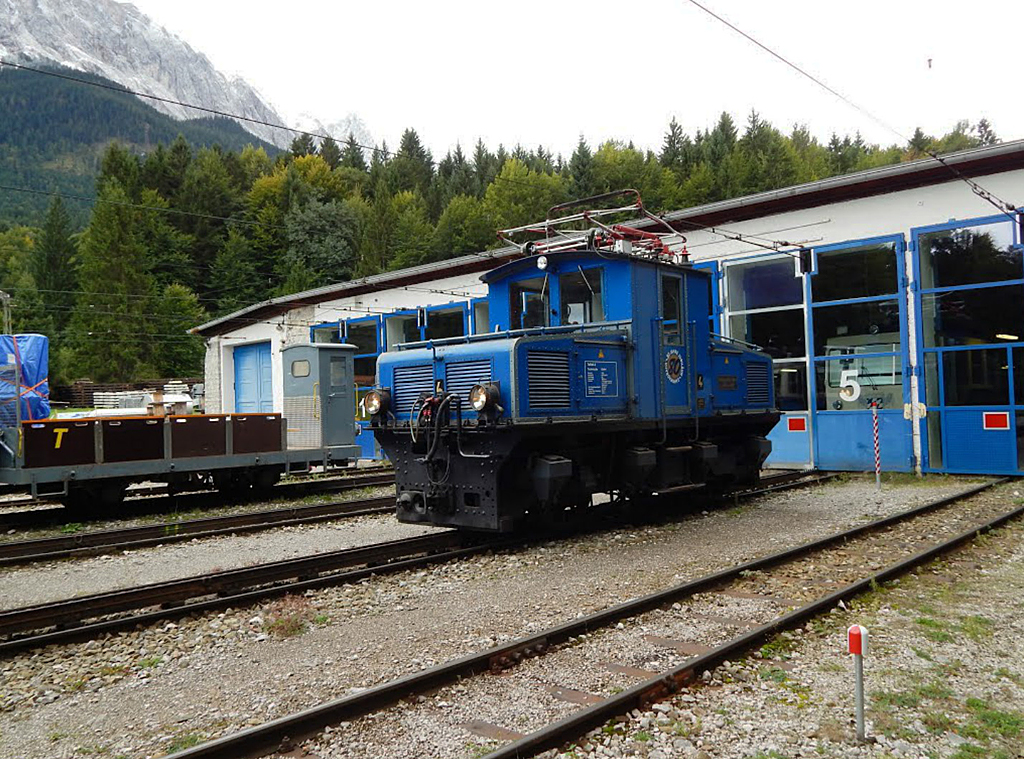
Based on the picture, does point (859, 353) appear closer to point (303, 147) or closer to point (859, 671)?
point (859, 671)

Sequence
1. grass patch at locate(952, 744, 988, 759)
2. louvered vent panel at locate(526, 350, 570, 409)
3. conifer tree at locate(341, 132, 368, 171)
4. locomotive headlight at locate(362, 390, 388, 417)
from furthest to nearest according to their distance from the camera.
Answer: conifer tree at locate(341, 132, 368, 171), locomotive headlight at locate(362, 390, 388, 417), louvered vent panel at locate(526, 350, 570, 409), grass patch at locate(952, 744, 988, 759)

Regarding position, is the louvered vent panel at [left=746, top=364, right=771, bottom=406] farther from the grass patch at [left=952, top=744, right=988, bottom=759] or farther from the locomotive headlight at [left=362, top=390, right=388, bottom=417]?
the grass patch at [left=952, top=744, right=988, bottom=759]

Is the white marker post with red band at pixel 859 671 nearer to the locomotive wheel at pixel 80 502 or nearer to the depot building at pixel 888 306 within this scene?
the locomotive wheel at pixel 80 502

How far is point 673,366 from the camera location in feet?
34.1

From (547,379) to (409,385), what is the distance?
173 cm

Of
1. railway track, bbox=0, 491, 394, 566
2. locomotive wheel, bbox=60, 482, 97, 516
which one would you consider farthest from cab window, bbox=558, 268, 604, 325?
locomotive wheel, bbox=60, 482, 97, 516

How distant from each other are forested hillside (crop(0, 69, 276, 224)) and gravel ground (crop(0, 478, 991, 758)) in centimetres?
9815

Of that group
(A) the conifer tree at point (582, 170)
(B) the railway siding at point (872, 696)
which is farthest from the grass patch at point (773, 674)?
(A) the conifer tree at point (582, 170)

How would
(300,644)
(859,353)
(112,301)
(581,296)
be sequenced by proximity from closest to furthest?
1. (300,644)
2. (581,296)
3. (859,353)
4. (112,301)

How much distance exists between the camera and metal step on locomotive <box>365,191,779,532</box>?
841cm

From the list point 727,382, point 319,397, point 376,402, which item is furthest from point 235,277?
point 376,402

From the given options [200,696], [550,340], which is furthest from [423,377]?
[200,696]

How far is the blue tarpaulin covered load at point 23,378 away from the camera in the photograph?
1199 cm

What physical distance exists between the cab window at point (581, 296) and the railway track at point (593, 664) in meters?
3.66
